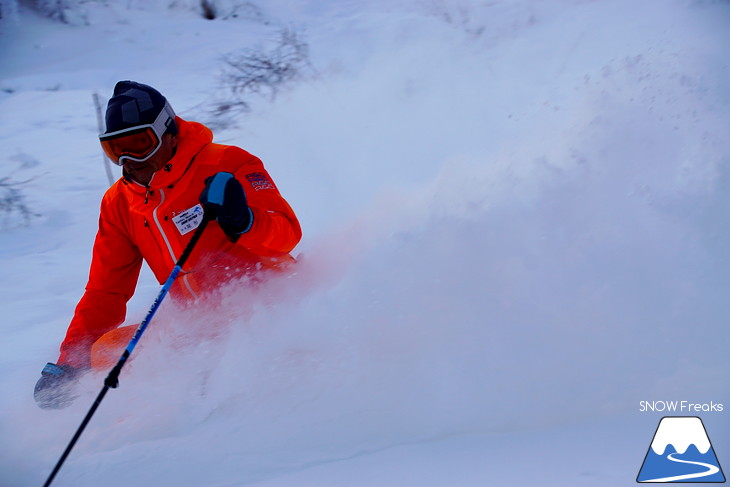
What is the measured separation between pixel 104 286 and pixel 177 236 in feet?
1.59

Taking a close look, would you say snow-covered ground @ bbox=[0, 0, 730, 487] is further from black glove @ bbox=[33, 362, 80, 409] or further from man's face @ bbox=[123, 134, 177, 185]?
man's face @ bbox=[123, 134, 177, 185]

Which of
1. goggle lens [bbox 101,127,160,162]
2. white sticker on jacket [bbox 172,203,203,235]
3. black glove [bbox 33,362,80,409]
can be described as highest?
goggle lens [bbox 101,127,160,162]

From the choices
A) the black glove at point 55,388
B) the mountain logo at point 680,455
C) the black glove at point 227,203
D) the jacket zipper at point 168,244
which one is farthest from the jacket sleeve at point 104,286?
the mountain logo at point 680,455

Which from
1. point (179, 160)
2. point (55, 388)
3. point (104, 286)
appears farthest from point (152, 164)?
point (55, 388)

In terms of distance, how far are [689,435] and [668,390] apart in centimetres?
27

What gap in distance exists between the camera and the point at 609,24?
7.09 metres

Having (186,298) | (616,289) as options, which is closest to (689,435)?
(616,289)

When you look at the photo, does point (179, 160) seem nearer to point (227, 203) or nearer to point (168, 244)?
point (168, 244)

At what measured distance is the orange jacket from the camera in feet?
8.64

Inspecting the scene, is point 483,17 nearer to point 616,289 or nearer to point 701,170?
point 701,170

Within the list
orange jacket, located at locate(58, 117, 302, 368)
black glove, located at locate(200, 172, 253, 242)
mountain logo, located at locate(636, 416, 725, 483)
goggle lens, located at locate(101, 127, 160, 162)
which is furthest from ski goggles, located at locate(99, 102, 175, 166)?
mountain logo, located at locate(636, 416, 725, 483)

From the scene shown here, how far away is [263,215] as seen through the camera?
8.16 feet

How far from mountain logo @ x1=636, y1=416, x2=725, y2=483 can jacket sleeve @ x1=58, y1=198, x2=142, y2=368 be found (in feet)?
7.45

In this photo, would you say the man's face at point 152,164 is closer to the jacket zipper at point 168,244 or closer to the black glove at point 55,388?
the jacket zipper at point 168,244
